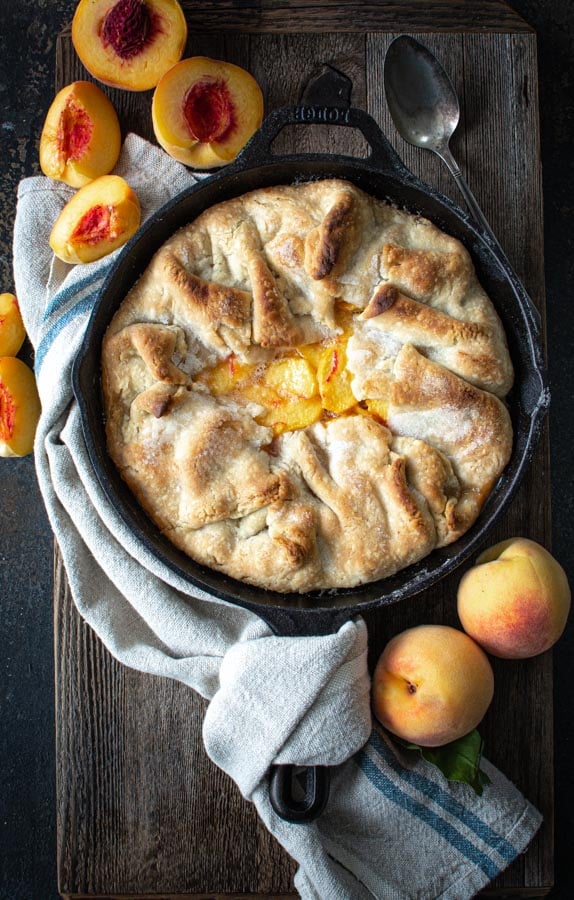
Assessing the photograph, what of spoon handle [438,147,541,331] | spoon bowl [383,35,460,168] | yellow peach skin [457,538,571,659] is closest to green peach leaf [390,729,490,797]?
yellow peach skin [457,538,571,659]

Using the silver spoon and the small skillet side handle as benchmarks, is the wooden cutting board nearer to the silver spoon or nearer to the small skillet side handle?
the silver spoon

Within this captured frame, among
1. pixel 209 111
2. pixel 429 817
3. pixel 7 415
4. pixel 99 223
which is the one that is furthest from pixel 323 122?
pixel 429 817

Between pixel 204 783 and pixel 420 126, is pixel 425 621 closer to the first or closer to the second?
pixel 204 783

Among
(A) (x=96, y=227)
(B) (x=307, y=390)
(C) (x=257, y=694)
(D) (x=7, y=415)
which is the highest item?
(A) (x=96, y=227)

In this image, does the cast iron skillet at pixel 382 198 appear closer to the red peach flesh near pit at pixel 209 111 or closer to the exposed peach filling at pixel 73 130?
the red peach flesh near pit at pixel 209 111

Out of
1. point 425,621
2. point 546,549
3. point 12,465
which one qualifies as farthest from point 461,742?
point 12,465

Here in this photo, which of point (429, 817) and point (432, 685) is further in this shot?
point (429, 817)

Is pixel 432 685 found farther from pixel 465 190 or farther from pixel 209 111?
pixel 209 111
